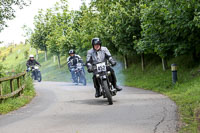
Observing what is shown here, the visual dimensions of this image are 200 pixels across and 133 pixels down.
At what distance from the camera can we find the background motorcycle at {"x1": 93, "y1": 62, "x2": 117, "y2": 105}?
876 cm

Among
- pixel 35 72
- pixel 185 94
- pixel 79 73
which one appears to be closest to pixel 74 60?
pixel 79 73

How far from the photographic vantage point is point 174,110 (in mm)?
7434

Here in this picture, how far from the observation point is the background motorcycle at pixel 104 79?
8758 mm

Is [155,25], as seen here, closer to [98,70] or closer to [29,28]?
[98,70]

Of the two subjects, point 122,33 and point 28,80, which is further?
point 122,33

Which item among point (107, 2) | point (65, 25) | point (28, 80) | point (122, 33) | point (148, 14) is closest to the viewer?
point (28, 80)

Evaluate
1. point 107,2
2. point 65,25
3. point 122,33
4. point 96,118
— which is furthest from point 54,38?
point 96,118

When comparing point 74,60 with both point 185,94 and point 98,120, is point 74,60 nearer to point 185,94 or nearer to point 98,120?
point 185,94

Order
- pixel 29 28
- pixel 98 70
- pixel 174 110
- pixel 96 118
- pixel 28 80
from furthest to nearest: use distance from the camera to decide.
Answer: pixel 29 28 < pixel 28 80 < pixel 98 70 < pixel 174 110 < pixel 96 118

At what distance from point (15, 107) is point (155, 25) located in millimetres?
8938

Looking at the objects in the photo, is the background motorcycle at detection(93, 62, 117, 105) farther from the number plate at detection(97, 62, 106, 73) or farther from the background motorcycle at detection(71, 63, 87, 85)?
the background motorcycle at detection(71, 63, 87, 85)

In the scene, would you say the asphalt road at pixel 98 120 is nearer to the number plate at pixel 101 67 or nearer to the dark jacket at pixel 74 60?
the number plate at pixel 101 67

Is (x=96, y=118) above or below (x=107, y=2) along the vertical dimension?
below

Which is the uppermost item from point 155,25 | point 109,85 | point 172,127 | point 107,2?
point 107,2
